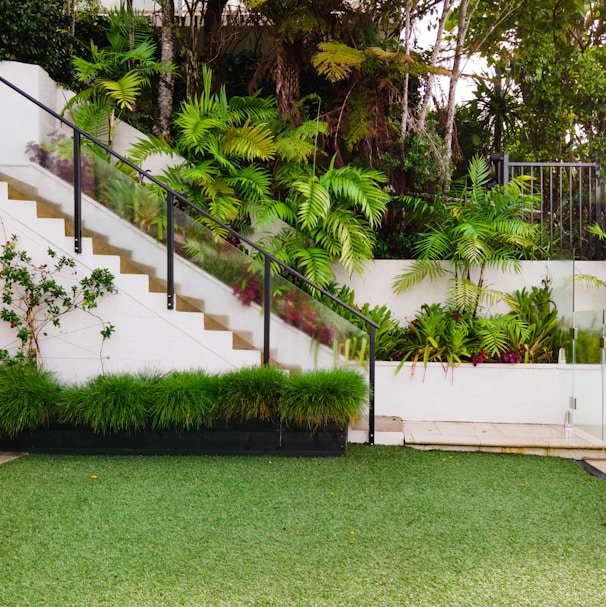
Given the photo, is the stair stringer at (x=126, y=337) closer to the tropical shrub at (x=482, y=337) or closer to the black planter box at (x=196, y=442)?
the black planter box at (x=196, y=442)

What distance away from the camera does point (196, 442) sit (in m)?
4.70

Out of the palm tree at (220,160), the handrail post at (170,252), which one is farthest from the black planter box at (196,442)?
the palm tree at (220,160)

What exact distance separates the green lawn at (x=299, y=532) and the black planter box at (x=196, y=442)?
116mm

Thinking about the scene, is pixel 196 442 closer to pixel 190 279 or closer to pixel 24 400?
pixel 24 400

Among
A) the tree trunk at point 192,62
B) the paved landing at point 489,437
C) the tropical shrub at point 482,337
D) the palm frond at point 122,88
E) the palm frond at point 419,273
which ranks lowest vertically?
the paved landing at point 489,437

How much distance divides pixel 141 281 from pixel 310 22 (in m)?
3.72

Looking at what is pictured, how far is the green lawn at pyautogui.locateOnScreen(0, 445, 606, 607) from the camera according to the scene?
261 cm

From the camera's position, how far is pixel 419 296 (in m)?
6.70

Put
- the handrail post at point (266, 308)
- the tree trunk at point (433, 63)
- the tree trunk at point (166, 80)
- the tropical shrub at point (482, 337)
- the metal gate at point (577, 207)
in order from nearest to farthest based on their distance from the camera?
1. the handrail post at point (266, 308)
2. the tropical shrub at point (482, 337)
3. the metal gate at point (577, 207)
4. the tree trunk at point (433, 63)
5. the tree trunk at point (166, 80)

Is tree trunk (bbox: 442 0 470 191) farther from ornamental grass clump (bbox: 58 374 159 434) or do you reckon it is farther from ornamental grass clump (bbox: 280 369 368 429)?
ornamental grass clump (bbox: 58 374 159 434)

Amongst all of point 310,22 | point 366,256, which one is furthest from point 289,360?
point 310,22

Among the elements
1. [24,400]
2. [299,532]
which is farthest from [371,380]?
[24,400]

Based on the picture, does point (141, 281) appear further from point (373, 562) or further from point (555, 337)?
point (555, 337)

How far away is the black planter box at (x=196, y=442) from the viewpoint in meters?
A: 4.67
